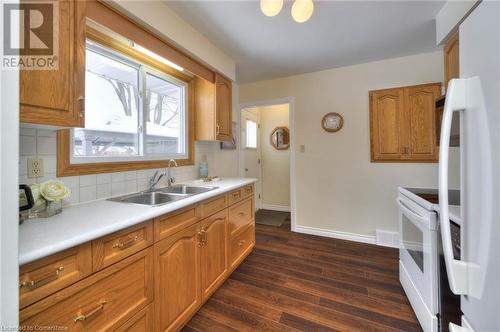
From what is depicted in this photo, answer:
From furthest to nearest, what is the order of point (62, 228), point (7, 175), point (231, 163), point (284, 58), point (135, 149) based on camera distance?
point (231, 163)
point (284, 58)
point (135, 149)
point (62, 228)
point (7, 175)

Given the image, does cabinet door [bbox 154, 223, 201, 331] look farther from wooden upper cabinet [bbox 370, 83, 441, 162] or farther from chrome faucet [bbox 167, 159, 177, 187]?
wooden upper cabinet [bbox 370, 83, 441, 162]

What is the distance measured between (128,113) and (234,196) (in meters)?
1.21

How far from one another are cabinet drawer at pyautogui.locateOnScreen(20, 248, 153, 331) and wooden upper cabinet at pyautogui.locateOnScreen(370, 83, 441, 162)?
2.80 m

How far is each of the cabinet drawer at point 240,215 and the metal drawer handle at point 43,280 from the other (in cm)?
Answer: 130

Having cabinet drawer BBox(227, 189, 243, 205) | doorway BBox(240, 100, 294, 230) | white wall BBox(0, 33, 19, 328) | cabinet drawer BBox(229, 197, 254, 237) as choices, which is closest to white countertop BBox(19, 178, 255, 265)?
white wall BBox(0, 33, 19, 328)

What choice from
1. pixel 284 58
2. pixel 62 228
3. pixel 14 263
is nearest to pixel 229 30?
pixel 284 58

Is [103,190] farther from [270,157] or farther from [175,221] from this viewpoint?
[270,157]

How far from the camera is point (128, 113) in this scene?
69.2 inches

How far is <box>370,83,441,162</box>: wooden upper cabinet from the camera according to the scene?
2398 mm

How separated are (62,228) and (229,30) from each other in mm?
2016

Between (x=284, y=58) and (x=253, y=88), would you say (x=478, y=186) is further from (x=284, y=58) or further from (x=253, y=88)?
(x=253, y=88)

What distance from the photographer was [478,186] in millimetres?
543

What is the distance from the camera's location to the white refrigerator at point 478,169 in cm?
49

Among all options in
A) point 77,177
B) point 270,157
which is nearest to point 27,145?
point 77,177
